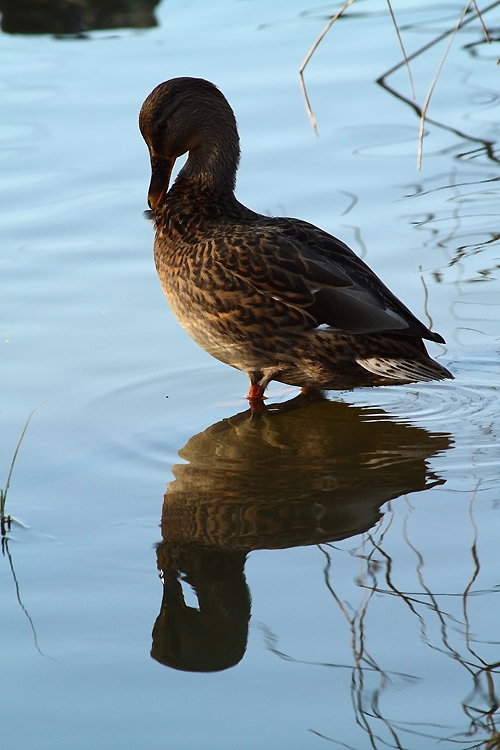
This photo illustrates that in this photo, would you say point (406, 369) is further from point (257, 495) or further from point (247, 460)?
point (257, 495)

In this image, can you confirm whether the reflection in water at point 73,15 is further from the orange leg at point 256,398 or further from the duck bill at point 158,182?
the orange leg at point 256,398

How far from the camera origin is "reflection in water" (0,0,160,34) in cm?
879

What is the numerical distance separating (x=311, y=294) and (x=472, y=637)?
186cm

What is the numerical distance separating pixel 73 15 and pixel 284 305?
5.61 metres

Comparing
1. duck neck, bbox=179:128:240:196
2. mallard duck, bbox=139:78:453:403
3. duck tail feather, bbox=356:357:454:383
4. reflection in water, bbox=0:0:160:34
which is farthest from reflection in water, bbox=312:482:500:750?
reflection in water, bbox=0:0:160:34

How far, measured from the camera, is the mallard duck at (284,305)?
4.18 meters

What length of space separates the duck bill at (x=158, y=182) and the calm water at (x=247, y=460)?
Answer: 536 millimetres

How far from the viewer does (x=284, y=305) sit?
13.9 feet

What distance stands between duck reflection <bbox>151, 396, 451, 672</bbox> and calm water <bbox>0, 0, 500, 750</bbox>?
1 centimetres

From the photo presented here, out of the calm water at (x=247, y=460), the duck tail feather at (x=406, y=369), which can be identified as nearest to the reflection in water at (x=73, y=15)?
the calm water at (x=247, y=460)

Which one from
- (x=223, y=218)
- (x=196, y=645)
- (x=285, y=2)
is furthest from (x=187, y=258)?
(x=285, y=2)

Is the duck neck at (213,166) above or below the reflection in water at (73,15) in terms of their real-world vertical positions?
above

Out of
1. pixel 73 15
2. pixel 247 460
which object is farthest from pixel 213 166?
pixel 73 15

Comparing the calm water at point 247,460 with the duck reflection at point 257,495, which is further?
the duck reflection at point 257,495
